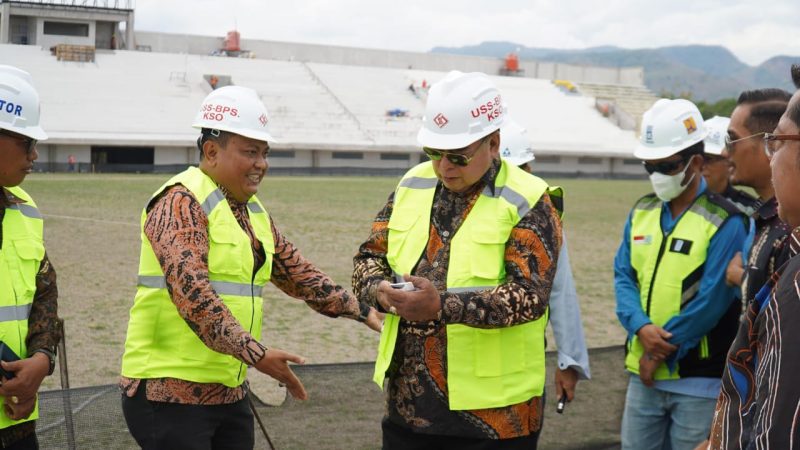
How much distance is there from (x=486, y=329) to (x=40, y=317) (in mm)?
1966

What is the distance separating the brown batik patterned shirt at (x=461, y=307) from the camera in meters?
3.43

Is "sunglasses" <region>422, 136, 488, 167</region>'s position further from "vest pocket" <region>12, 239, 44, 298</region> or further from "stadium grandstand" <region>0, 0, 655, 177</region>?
"stadium grandstand" <region>0, 0, 655, 177</region>

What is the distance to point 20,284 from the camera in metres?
3.81

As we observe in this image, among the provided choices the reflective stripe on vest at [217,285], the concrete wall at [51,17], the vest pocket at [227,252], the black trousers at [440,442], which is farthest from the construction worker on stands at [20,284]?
the concrete wall at [51,17]

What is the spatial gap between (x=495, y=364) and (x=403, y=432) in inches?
19.4

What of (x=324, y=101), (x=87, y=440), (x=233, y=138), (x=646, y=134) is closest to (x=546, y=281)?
(x=233, y=138)

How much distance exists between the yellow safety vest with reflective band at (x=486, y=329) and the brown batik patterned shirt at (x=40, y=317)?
148 centimetres

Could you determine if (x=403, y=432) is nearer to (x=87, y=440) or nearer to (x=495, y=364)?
(x=495, y=364)

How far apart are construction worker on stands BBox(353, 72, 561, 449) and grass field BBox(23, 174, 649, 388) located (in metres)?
4.74

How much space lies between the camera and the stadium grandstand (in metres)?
46.2

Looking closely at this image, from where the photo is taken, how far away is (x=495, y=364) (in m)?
3.56

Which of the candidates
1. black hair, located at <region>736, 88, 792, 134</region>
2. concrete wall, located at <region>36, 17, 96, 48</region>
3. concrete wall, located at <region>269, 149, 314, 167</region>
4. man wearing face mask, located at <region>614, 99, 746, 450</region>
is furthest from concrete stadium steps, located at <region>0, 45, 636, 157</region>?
black hair, located at <region>736, 88, 792, 134</region>

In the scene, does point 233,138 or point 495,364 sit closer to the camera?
point 495,364

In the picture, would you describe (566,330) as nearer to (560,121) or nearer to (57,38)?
(57,38)
